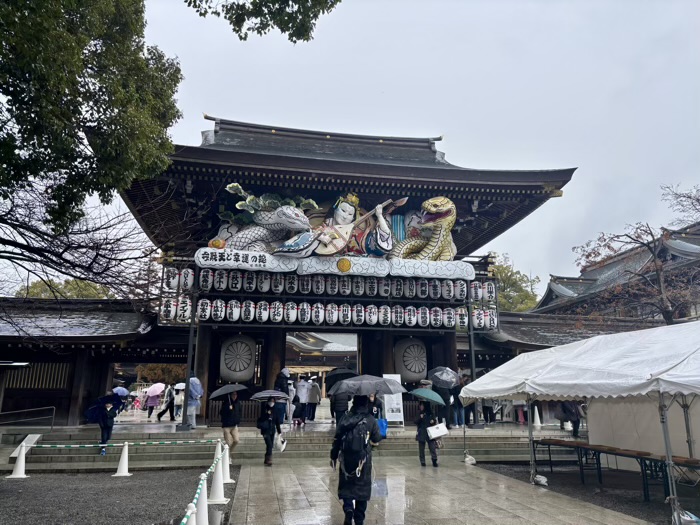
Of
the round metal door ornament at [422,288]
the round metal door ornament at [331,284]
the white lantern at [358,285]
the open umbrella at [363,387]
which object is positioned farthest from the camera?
the round metal door ornament at [422,288]

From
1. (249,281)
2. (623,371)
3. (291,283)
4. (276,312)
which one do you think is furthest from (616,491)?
(249,281)

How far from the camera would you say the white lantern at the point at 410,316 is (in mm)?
16789

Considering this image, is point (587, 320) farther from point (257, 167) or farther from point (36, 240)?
point (36, 240)

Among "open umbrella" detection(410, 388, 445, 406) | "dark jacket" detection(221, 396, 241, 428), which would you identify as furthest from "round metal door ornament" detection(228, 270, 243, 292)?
"open umbrella" detection(410, 388, 445, 406)

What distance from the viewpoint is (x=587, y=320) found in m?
23.1

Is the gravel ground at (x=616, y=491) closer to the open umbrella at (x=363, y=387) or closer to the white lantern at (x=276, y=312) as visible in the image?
the open umbrella at (x=363, y=387)

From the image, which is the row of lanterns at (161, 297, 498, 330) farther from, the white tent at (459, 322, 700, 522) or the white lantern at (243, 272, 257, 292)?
the white tent at (459, 322, 700, 522)

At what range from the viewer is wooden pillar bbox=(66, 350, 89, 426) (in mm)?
15844

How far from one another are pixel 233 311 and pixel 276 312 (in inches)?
54.2

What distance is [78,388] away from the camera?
52.5 ft

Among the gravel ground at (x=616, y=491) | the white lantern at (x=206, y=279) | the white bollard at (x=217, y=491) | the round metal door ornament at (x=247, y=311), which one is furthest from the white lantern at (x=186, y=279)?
the gravel ground at (x=616, y=491)

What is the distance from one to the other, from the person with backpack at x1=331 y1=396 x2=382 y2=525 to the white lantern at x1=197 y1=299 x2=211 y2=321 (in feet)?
33.8

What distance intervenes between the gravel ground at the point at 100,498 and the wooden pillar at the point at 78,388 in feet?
19.2

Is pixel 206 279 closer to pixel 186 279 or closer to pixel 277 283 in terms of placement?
pixel 186 279
